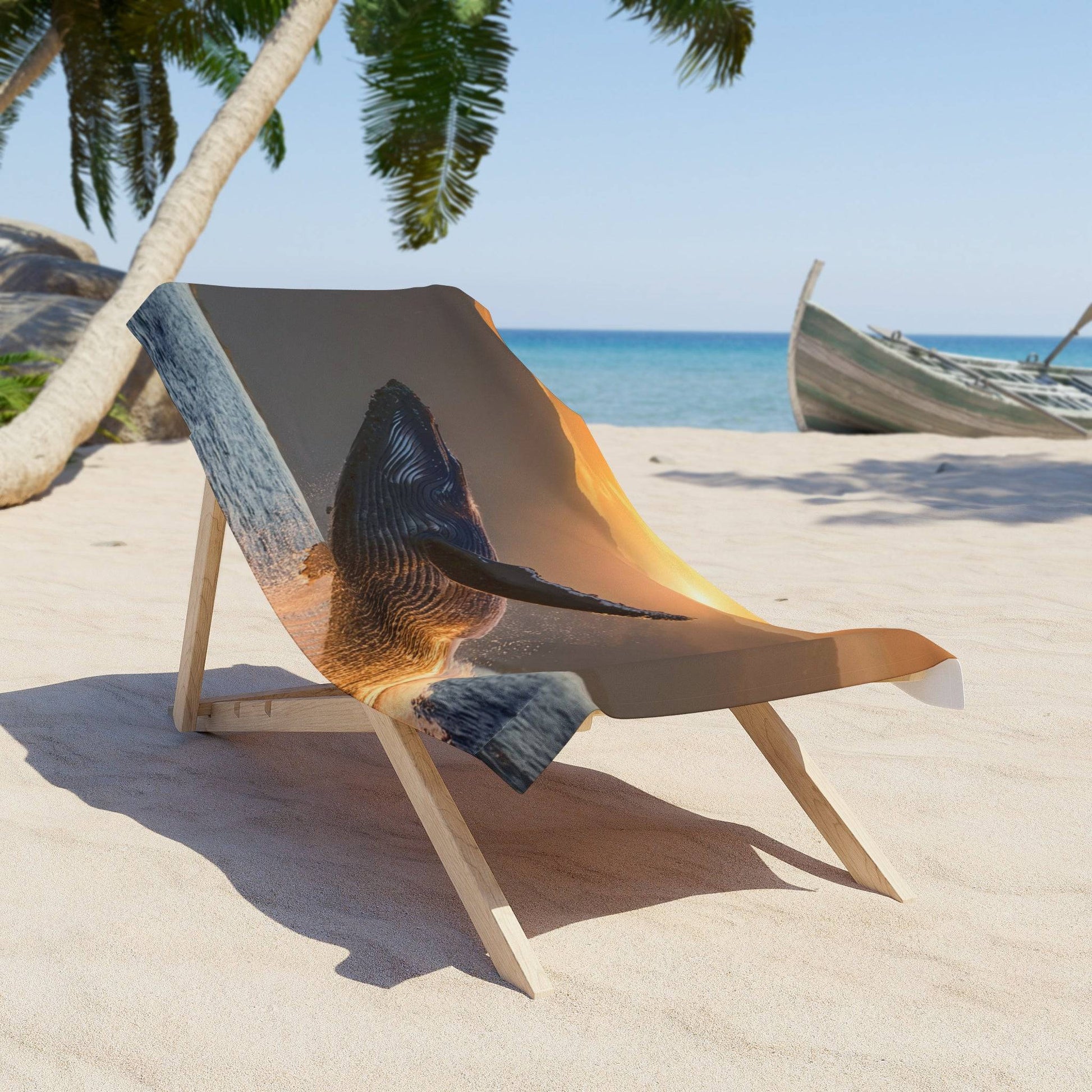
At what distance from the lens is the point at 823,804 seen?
2111 mm

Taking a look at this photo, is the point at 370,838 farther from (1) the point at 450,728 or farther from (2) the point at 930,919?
(2) the point at 930,919

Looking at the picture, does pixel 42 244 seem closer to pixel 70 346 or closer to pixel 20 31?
pixel 20 31

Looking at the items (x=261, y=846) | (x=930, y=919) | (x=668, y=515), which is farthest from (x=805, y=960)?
(x=668, y=515)

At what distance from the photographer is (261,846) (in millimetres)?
2104

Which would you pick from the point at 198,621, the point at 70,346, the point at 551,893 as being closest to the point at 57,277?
the point at 70,346

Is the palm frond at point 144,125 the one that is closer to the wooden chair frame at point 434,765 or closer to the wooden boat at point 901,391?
Answer: the wooden boat at point 901,391

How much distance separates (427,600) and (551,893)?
0.66 metres

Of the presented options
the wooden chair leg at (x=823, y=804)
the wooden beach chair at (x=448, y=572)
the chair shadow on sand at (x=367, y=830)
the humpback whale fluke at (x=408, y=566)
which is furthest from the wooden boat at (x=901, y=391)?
the wooden chair leg at (x=823, y=804)

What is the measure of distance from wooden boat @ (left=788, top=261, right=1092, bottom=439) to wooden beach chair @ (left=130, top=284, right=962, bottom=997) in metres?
8.24

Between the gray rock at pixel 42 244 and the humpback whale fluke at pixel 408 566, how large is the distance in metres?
11.9

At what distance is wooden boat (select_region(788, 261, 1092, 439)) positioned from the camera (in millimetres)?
10219

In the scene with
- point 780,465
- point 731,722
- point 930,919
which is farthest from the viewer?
point 780,465

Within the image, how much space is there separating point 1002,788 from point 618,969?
1.18 metres

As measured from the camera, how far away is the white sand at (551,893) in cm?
150
